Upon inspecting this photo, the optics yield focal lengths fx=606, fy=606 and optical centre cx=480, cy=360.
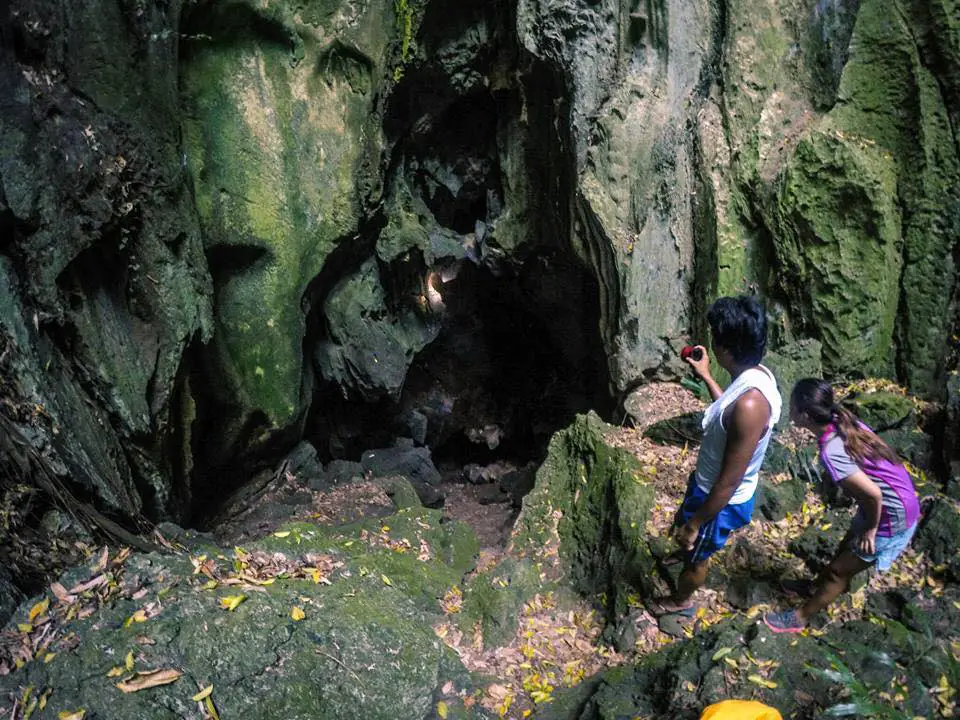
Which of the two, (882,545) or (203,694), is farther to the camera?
(882,545)

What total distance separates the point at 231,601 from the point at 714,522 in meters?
2.49

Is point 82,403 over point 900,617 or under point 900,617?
over

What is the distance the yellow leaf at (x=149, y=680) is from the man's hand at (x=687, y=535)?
250 centimetres

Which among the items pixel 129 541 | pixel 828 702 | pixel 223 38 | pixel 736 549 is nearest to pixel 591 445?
pixel 736 549

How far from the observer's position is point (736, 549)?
3.98m

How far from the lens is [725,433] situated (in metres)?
2.83

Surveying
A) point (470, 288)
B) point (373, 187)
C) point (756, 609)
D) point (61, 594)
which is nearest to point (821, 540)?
point (756, 609)

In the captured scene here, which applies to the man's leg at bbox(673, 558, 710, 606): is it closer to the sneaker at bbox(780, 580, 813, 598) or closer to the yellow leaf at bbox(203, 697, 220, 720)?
the sneaker at bbox(780, 580, 813, 598)

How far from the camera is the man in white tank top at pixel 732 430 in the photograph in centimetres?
266

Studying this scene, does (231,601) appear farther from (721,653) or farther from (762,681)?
(762,681)

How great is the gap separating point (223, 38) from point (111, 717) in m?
6.12

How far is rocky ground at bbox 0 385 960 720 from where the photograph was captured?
273cm

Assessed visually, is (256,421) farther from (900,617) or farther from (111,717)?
(900,617)

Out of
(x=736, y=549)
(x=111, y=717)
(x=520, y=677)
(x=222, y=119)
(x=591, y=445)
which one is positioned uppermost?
(x=222, y=119)
